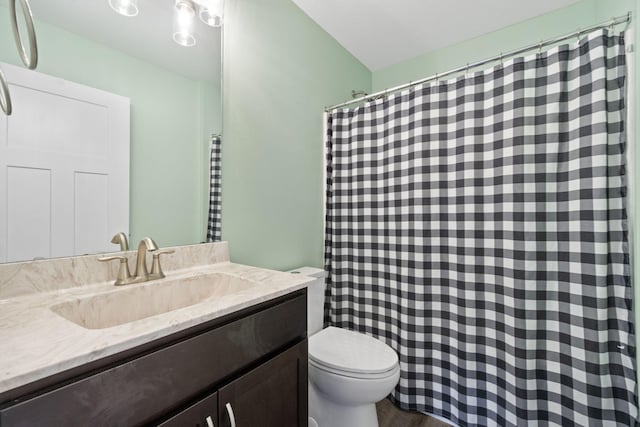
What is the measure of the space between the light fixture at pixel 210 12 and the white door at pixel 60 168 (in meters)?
0.56

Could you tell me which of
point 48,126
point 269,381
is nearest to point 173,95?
point 48,126

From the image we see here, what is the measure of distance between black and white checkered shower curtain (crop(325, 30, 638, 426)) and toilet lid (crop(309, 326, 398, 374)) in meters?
0.28

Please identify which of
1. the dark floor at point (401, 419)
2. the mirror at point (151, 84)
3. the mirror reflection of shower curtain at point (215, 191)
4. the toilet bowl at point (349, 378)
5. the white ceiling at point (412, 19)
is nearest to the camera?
the mirror at point (151, 84)

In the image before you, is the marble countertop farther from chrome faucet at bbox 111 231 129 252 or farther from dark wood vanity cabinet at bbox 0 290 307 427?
chrome faucet at bbox 111 231 129 252

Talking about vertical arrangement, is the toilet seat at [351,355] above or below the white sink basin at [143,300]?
below

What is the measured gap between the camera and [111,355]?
525 mm

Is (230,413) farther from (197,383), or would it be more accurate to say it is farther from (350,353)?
(350,353)

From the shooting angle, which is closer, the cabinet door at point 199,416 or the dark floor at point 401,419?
the cabinet door at point 199,416

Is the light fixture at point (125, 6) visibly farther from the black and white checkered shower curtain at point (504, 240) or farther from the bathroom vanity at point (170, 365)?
the black and white checkered shower curtain at point (504, 240)

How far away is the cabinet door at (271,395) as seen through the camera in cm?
73

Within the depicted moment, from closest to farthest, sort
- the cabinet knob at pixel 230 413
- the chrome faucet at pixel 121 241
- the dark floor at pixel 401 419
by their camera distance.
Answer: the cabinet knob at pixel 230 413, the chrome faucet at pixel 121 241, the dark floor at pixel 401 419

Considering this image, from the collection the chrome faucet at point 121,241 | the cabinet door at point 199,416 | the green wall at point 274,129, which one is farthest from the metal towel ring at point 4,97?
the cabinet door at point 199,416

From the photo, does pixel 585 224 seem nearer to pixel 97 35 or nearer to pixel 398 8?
pixel 398 8

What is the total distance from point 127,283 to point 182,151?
22.7 inches
